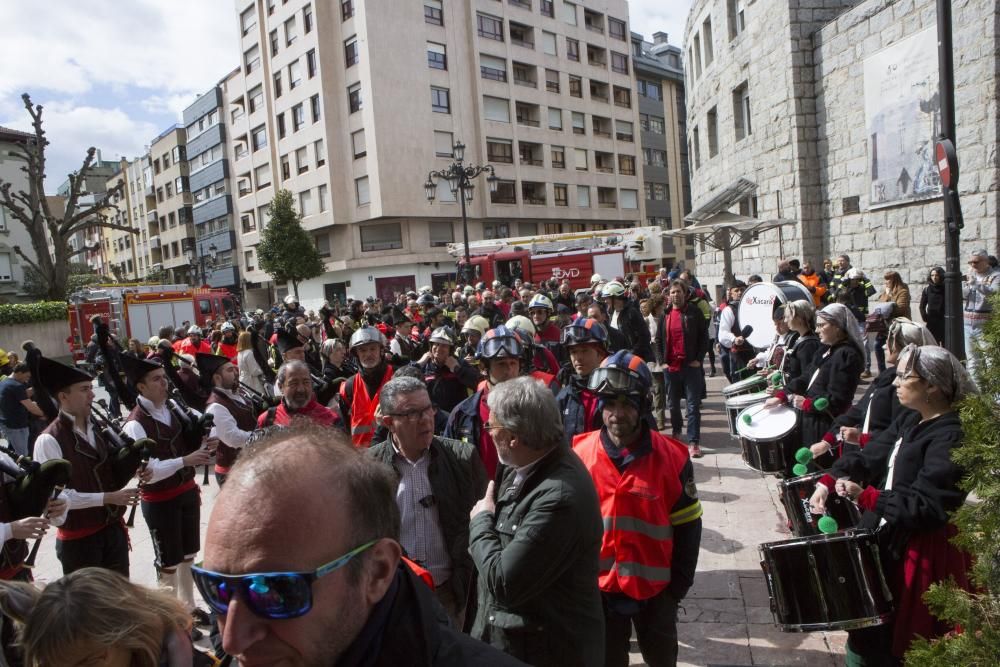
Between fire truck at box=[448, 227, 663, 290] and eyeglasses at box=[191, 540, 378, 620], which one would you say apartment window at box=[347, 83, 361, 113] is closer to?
fire truck at box=[448, 227, 663, 290]

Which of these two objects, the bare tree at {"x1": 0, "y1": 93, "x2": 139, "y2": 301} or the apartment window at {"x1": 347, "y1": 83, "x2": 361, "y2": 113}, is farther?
the apartment window at {"x1": 347, "y1": 83, "x2": 361, "y2": 113}

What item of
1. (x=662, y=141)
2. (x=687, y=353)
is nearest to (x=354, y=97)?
(x=662, y=141)

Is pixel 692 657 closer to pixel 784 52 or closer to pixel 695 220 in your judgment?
pixel 695 220

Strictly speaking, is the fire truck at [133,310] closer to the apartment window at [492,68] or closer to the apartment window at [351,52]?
the apartment window at [351,52]

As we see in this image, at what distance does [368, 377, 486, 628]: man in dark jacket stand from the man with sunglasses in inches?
67.0

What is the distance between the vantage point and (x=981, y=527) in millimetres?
1753

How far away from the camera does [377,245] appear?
3712cm

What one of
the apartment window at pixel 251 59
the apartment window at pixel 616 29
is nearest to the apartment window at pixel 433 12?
the apartment window at pixel 251 59

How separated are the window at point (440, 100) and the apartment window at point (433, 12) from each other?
3923 millimetres

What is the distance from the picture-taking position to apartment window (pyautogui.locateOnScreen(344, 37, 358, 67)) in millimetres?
35719

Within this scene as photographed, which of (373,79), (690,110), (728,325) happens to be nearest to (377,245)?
(373,79)

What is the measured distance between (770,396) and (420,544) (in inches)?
131

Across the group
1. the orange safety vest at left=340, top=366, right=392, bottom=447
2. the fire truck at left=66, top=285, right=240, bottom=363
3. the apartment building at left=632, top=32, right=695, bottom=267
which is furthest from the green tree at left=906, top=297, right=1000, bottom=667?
the apartment building at left=632, top=32, right=695, bottom=267

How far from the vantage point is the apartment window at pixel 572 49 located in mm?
44303
